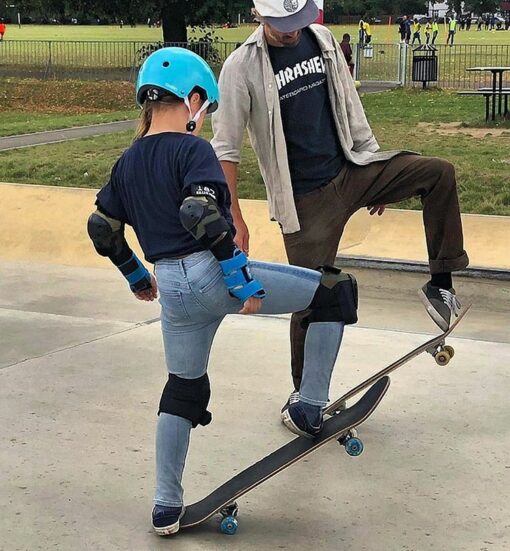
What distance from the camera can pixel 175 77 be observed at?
313cm

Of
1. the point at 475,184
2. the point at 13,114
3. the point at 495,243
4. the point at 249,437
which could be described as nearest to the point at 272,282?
the point at 249,437

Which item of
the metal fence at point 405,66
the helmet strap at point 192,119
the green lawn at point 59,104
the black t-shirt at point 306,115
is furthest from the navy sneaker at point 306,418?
the metal fence at point 405,66

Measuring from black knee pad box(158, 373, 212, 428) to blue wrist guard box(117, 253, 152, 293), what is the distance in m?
0.39

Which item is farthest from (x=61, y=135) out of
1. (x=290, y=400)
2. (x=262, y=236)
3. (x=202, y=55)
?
(x=202, y=55)

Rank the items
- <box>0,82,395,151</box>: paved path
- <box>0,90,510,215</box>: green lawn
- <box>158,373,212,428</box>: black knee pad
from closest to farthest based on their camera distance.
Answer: <box>158,373,212,428</box>: black knee pad < <box>0,90,510,215</box>: green lawn < <box>0,82,395,151</box>: paved path

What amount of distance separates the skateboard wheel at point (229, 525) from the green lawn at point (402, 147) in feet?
21.1

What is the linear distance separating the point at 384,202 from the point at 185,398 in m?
1.43

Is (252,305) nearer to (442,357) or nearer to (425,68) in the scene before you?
(442,357)

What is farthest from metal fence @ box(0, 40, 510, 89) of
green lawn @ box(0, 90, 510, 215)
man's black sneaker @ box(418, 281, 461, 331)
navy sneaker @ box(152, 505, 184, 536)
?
navy sneaker @ box(152, 505, 184, 536)

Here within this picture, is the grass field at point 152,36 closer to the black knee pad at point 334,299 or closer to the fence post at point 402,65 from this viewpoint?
the fence post at point 402,65

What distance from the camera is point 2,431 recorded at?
440 cm

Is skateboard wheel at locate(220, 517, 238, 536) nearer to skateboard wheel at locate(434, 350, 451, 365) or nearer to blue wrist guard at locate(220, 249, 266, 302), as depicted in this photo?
blue wrist guard at locate(220, 249, 266, 302)

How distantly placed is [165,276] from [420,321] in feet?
11.7

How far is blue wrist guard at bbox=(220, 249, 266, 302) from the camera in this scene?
3.05m
